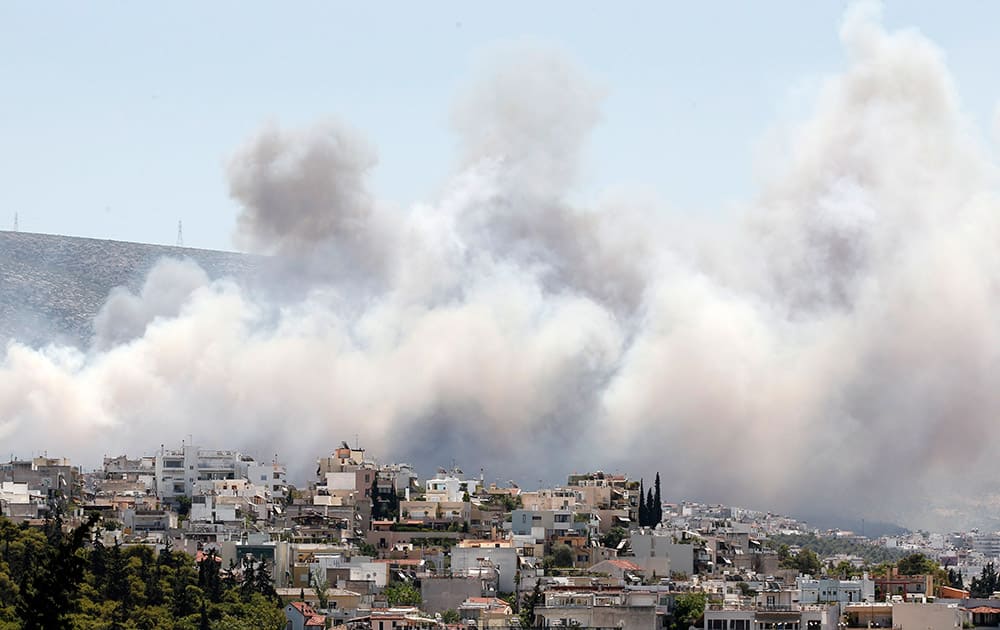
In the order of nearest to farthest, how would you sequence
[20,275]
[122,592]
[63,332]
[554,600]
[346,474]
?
[122,592] < [554,600] < [346,474] < [63,332] < [20,275]

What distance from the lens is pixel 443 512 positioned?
105 meters

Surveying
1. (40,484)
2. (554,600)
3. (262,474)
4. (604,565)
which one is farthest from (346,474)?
(554,600)

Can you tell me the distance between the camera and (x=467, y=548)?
307ft

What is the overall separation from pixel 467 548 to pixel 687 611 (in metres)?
12.8

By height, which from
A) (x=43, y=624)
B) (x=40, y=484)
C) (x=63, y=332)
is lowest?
(x=43, y=624)

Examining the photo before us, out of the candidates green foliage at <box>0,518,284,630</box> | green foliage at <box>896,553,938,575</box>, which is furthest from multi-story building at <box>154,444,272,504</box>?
green foliage at <box>896,553,938,575</box>

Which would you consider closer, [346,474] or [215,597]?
[215,597]

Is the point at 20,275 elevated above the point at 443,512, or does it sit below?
above

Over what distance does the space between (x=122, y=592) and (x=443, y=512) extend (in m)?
27.9

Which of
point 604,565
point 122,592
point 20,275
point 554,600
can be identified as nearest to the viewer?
point 122,592

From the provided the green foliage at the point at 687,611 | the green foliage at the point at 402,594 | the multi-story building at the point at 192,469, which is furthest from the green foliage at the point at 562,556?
the multi-story building at the point at 192,469

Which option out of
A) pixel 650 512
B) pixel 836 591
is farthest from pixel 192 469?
pixel 836 591

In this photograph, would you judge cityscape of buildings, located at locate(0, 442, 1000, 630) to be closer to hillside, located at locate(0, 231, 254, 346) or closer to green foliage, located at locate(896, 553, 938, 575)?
green foliage, located at locate(896, 553, 938, 575)

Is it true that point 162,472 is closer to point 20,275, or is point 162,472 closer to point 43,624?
point 43,624
